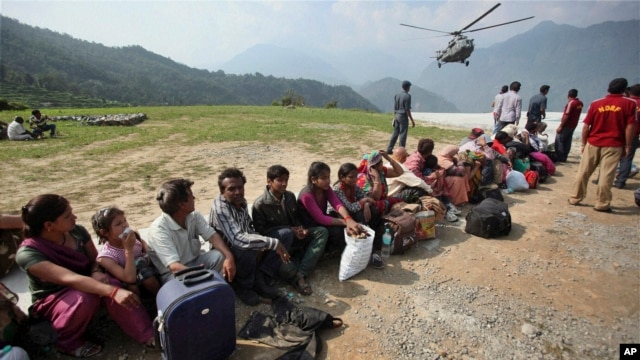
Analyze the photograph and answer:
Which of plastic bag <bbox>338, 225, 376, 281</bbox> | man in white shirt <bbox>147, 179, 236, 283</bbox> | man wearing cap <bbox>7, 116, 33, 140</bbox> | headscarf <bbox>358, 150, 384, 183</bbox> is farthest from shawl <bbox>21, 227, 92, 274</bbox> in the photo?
man wearing cap <bbox>7, 116, 33, 140</bbox>

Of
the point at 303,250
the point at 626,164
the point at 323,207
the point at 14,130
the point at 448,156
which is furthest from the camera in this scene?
the point at 14,130

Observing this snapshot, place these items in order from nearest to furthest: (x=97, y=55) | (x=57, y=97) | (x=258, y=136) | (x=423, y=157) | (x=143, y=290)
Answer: (x=143, y=290) < (x=423, y=157) < (x=258, y=136) < (x=57, y=97) < (x=97, y=55)

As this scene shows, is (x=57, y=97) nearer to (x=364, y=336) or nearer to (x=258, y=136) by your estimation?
(x=258, y=136)

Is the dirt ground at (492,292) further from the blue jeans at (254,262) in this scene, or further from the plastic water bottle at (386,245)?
the blue jeans at (254,262)

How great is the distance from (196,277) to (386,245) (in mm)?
2413

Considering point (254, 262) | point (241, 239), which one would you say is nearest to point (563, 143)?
point (254, 262)

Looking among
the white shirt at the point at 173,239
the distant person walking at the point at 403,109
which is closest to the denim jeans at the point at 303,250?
the white shirt at the point at 173,239

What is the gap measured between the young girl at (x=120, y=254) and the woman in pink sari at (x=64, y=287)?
11 cm

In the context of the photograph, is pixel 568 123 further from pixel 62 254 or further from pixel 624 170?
pixel 62 254

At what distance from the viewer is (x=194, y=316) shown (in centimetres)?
218

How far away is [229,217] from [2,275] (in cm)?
221

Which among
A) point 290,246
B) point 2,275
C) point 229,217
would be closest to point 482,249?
point 290,246

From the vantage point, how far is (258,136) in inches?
542

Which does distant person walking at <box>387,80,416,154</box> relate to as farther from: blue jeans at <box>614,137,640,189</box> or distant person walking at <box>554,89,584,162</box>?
blue jeans at <box>614,137,640,189</box>
